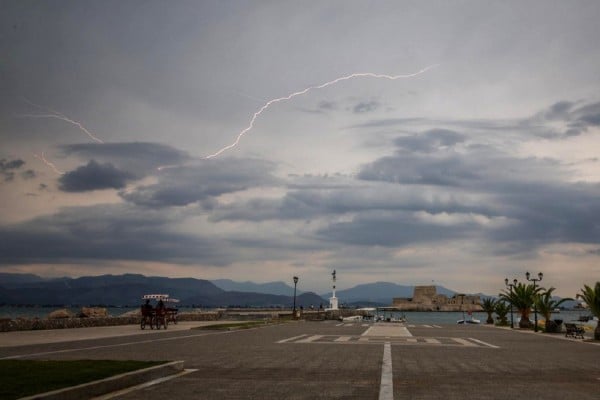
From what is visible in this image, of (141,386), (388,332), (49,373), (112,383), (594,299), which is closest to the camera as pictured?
(112,383)

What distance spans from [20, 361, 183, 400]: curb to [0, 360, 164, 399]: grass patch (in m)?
0.26

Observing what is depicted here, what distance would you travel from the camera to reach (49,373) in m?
13.5

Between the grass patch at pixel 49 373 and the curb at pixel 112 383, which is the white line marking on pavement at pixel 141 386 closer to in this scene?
the curb at pixel 112 383

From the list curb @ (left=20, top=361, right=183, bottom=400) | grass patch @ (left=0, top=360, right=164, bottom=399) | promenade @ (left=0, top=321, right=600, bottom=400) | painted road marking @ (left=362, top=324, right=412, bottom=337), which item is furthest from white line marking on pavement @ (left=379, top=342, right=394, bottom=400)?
painted road marking @ (left=362, top=324, right=412, bottom=337)

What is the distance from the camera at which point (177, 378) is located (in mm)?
15250

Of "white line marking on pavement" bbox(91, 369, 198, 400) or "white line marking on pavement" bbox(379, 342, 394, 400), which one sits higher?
"white line marking on pavement" bbox(379, 342, 394, 400)

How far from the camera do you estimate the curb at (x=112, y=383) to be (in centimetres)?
1114

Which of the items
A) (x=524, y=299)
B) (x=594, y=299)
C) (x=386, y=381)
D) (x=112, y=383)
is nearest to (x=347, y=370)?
(x=386, y=381)

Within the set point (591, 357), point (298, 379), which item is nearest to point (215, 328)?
point (591, 357)

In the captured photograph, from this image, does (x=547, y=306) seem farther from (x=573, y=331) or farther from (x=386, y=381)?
(x=386, y=381)

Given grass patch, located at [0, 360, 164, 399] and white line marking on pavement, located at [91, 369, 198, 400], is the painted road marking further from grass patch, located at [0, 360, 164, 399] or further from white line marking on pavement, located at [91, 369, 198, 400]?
grass patch, located at [0, 360, 164, 399]

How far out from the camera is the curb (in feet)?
36.6

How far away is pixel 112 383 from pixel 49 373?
1.51m

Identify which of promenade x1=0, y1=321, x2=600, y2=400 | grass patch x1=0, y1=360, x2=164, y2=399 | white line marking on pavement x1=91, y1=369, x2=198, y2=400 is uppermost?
grass patch x1=0, y1=360, x2=164, y2=399
